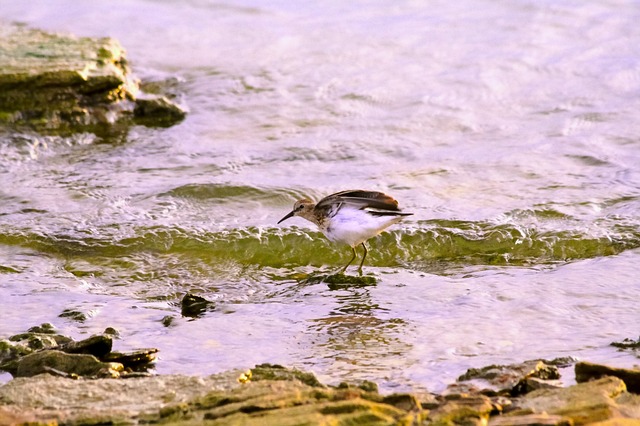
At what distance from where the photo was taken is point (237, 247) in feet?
26.3

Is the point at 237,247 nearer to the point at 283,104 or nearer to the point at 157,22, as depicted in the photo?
the point at 283,104

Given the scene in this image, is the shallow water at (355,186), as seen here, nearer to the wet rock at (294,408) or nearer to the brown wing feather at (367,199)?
the brown wing feather at (367,199)

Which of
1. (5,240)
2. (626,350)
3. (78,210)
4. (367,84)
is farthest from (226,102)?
(626,350)

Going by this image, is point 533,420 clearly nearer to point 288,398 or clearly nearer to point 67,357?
point 288,398

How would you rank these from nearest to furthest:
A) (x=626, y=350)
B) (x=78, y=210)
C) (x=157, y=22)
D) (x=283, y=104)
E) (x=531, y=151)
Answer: (x=626, y=350)
(x=78, y=210)
(x=531, y=151)
(x=283, y=104)
(x=157, y=22)

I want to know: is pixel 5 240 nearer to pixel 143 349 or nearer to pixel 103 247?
pixel 103 247

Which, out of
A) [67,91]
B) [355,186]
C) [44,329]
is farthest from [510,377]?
[67,91]

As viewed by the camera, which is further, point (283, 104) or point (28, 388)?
point (283, 104)

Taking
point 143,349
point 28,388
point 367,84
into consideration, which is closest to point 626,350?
point 143,349

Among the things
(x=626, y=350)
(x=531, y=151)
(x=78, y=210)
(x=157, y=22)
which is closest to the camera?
(x=626, y=350)

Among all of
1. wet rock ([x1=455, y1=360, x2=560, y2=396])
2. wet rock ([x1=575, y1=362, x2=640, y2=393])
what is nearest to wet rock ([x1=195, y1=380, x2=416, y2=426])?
wet rock ([x1=455, y1=360, x2=560, y2=396])

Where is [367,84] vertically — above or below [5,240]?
above

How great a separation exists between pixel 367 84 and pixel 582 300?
6.16 meters

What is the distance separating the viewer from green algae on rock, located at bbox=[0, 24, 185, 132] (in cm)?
1084
